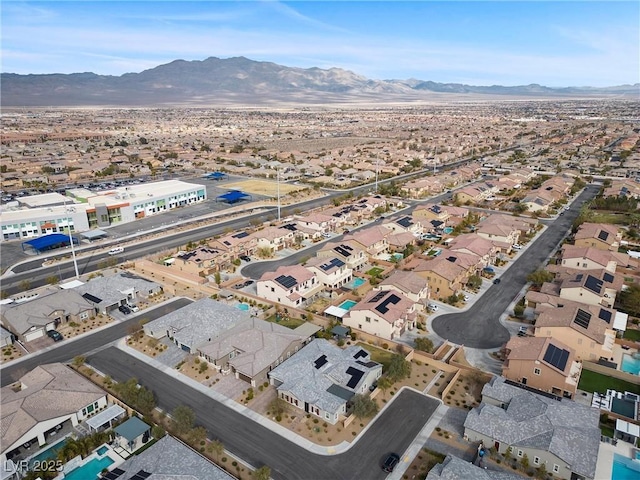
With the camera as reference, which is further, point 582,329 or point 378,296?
point 378,296

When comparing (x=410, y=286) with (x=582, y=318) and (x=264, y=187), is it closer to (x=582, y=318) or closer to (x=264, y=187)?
→ (x=582, y=318)

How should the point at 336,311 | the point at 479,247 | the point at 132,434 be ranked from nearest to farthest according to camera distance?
the point at 132,434 < the point at 336,311 < the point at 479,247

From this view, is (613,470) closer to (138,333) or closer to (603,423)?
(603,423)

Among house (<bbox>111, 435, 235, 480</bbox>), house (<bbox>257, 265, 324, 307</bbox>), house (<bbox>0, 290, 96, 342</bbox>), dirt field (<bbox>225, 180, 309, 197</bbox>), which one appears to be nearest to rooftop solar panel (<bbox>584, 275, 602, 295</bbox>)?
house (<bbox>257, 265, 324, 307</bbox>)

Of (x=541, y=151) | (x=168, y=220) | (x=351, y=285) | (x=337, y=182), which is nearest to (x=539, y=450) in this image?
(x=351, y=285)

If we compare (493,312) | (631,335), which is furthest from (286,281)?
(631,335)

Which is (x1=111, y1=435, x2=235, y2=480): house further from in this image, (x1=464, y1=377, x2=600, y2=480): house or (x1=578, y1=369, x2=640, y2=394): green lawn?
(x1=578, y1=369, x2=640, y2=394): green lawn
